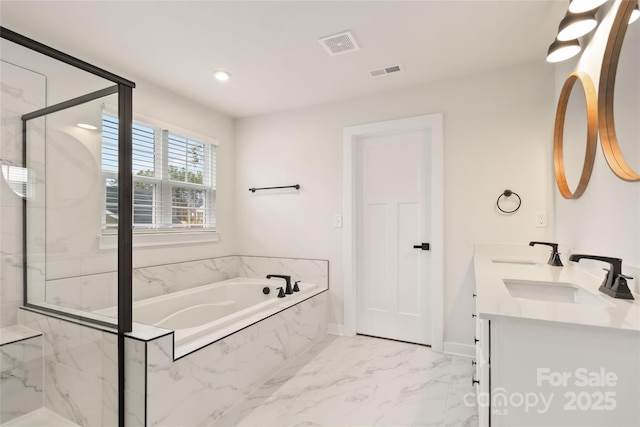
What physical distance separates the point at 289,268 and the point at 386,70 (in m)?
2.05

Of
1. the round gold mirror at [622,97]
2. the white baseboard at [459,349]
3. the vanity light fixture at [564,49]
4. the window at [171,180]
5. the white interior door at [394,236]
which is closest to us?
the round gold mirror at [622,97]

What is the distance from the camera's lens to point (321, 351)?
2648 millimetres

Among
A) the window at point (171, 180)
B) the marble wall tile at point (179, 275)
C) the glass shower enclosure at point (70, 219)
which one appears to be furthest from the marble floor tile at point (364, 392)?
the window at point (171, 180)

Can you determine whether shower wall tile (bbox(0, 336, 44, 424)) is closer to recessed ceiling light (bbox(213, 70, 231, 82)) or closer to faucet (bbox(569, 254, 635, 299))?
recessed ceiling light (bbox(213, 70, 231, 82))

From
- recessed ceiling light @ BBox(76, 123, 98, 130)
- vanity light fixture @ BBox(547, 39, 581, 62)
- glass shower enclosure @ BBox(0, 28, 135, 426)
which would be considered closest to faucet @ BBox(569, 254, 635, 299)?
vanity light fixture @ BBox(547, 39, 581, 62)

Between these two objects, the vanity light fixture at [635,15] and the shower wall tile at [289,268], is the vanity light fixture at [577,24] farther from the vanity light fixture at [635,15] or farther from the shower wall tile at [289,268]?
the shower wall tile at [289,268]

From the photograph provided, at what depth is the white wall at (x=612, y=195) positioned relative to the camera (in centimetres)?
121

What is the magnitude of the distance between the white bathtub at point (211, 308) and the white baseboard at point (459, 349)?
1194 mm

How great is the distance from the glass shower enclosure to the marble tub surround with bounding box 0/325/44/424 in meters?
0.04

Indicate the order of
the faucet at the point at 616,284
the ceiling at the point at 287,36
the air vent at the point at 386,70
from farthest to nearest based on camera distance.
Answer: the air vent at the point at 386,70 < the ceiling at the point at 287,36 < the faucet at the point at 616,284

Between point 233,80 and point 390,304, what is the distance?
2409mm

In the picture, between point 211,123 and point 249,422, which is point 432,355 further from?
point 211,123

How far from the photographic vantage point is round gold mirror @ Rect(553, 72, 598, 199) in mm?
1511

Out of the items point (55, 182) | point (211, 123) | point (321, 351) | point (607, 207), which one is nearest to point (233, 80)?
point (211, 123)
